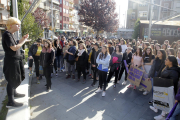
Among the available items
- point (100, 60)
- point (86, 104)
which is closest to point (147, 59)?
point (100, 60)

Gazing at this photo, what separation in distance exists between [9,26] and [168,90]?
392cm

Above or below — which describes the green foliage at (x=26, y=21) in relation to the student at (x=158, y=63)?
above

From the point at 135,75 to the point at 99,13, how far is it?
16.6 meters

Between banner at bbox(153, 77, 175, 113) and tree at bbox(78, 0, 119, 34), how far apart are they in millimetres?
17840

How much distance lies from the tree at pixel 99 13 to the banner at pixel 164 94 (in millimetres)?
17840

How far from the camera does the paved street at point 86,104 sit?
368 centimetres

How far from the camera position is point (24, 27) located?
10.0 meters

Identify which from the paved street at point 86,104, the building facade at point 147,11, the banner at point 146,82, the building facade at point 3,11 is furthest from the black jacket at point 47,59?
the building facade at point 147,11

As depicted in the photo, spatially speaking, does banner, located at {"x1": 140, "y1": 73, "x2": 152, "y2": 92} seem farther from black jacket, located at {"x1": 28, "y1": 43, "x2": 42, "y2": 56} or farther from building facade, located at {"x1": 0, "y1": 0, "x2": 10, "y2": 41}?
building facade, located at {"x1": 0, "y1": 0, "x2": 10, "y2": 41}

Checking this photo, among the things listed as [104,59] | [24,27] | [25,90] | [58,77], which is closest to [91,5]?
[24,27]

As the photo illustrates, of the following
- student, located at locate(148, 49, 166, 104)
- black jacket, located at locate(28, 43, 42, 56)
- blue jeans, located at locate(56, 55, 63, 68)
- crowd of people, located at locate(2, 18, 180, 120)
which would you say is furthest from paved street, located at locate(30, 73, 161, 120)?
blue jeans, located at locate(56, 55, 63, 68)

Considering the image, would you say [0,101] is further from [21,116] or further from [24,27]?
[24,27]

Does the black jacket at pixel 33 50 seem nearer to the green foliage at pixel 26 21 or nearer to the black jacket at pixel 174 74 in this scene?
the green foliage at pixel 26 21

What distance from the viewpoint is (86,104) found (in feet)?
14.1
